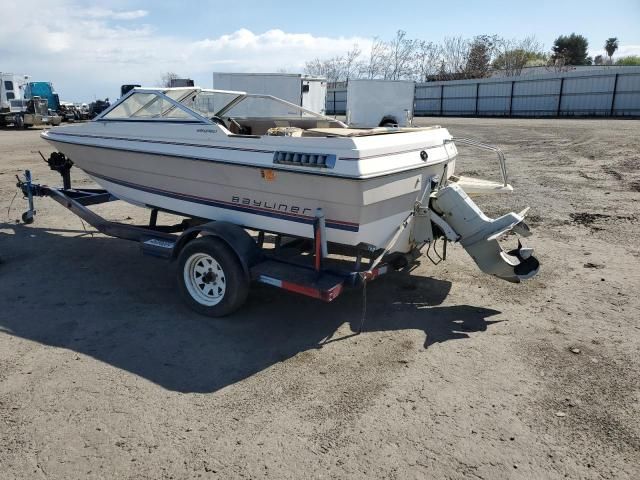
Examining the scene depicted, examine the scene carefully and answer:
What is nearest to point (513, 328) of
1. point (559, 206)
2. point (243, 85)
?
point (559, 206)

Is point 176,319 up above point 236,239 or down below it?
below

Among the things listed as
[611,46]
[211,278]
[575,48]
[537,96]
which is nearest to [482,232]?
[211,278]

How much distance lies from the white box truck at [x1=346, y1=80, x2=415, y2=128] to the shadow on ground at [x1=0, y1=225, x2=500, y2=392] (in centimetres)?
1573

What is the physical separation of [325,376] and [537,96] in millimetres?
35698

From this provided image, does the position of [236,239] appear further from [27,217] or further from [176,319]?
[27,217]

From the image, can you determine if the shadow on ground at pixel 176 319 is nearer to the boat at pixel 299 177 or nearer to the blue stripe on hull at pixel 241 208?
the boat at pixel 299 177

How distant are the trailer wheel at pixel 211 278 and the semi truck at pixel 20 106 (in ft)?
89.0

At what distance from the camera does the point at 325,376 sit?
142 inches

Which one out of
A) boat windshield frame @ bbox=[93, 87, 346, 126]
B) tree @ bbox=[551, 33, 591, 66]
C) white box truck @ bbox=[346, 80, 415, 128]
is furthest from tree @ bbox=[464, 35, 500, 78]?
boat windshield frame @ bbox=[93, 87, 346, 126]

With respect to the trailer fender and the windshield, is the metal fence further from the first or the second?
the trailer fender

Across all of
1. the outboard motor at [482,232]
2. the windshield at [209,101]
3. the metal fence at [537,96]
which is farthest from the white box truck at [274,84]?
the metal fence at [537,96]

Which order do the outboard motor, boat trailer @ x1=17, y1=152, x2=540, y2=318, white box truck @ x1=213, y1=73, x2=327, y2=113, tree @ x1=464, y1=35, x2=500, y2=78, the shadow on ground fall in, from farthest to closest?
tree @ x1=464, y1=35, x2=500, y2=78
white box truck @ x1=213, y1=73, x2=327, y2=113
the outboard motor
boat trailer @ x1=17, y1=152, x2=540, y2=318
the shadow on ground

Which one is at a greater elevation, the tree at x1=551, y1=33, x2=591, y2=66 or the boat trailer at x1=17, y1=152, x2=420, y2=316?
the tree at x1=551, y1=33, x2=591, y2=66

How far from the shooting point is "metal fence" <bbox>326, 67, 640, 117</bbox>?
3066cm
